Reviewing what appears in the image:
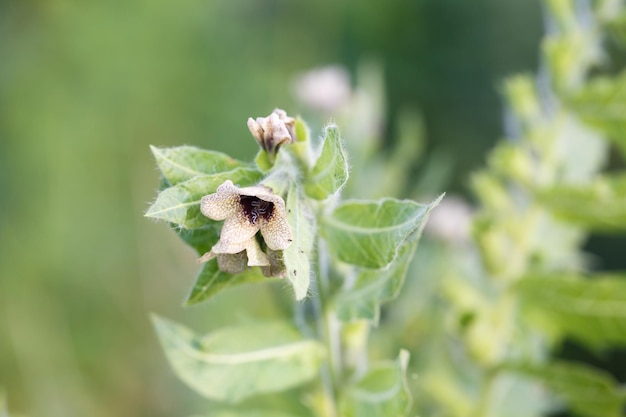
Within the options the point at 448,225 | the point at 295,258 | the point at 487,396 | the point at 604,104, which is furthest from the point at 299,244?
the point at 448,225

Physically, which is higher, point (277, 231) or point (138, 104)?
point (277, 231)

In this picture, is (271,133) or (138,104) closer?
(271,133)

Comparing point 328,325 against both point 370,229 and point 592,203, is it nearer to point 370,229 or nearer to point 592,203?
point 370,229

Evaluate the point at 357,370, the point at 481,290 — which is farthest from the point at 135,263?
the point at 357,370

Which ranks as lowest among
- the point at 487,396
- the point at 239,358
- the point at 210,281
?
the point at 487,396

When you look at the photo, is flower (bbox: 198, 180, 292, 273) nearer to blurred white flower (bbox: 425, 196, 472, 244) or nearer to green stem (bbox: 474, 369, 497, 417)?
green stem (bbox: 474, 369, 497, 417)

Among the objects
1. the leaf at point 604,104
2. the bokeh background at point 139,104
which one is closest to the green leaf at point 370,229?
the leaf at point 604,104

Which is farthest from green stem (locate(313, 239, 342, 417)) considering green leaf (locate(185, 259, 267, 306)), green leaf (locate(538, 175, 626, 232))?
green leaf (locate(538, 175, 626, 232))

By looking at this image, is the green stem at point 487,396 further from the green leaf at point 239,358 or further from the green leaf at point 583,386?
the green leaf at point 239,358

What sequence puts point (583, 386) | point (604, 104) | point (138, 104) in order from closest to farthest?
point (583, 386)
point (604, 104)
point (138, 104)
